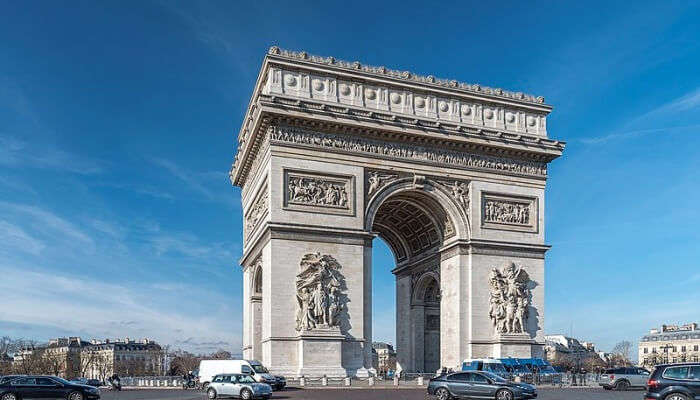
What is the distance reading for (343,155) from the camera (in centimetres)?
3834

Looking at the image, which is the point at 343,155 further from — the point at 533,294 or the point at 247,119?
the point at 533,294

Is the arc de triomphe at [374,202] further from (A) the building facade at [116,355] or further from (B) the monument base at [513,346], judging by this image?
(A) the building facade at [116,355]

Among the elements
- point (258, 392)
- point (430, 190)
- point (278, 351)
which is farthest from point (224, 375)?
point (430, 190)

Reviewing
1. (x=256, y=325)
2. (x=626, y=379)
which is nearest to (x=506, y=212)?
(x=626, y=379)

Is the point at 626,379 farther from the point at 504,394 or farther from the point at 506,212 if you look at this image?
the point at 504,394

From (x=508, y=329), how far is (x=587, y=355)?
130 metres

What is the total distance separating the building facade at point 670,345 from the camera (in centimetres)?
13000

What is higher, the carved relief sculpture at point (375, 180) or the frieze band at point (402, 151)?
the frieze band at point (402, 151)

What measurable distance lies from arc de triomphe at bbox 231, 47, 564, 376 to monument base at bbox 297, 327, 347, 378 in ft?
0.20

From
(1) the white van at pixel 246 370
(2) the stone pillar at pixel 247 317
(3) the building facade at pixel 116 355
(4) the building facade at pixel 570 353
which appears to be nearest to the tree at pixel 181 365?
(3) the building facade at pixel 116 355

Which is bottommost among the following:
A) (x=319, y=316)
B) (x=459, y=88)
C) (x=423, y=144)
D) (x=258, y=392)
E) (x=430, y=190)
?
(x=258, y=392)

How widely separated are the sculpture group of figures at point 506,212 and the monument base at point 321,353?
11.8 m

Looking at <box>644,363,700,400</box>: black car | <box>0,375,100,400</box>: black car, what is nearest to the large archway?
<box>0,375,100,400</box>: black car

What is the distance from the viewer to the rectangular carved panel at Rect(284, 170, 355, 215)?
37.1m
